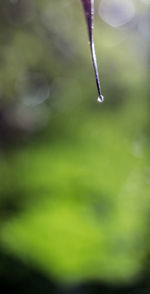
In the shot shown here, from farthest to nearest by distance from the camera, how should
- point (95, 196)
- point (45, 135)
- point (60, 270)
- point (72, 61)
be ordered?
point (45, 135) < point (72, 61) < point (95, 196) < point (60, 270)

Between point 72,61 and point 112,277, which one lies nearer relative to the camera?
point 112,277

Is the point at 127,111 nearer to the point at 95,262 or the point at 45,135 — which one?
the point at 45,135

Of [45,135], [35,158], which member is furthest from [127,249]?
[45,135]

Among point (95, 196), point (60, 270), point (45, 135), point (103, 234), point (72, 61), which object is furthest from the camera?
point (45, 135)

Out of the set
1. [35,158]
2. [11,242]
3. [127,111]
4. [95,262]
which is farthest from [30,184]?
[127,111]

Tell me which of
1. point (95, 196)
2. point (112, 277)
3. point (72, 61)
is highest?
point (72, 61)

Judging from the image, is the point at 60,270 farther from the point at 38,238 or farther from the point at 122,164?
the point at 122,164

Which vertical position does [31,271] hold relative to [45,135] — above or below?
below
